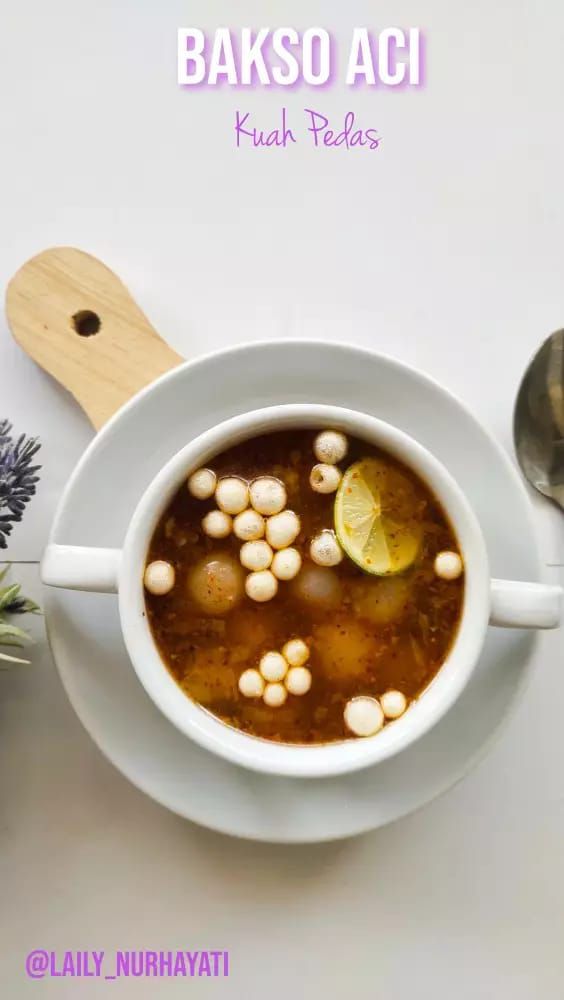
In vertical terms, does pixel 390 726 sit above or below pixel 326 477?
below

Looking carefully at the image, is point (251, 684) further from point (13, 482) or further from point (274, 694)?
point (13, 482)

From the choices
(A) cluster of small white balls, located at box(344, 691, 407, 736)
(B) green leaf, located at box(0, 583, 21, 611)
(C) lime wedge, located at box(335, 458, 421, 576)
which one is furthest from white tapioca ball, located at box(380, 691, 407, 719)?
(B) green leaf, located at box(0, 583, 21, 611)

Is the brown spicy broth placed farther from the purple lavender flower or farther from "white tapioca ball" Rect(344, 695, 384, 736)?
the purple lavender flower

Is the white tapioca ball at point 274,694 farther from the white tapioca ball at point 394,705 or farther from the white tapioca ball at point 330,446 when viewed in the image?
the white tapioca ball at point 330,446

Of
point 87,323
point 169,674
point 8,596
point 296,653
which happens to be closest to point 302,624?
point 296,653

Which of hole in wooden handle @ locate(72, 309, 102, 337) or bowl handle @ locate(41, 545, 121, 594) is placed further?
hole in wooden handle @ locate(72, 309, 102, 337)
